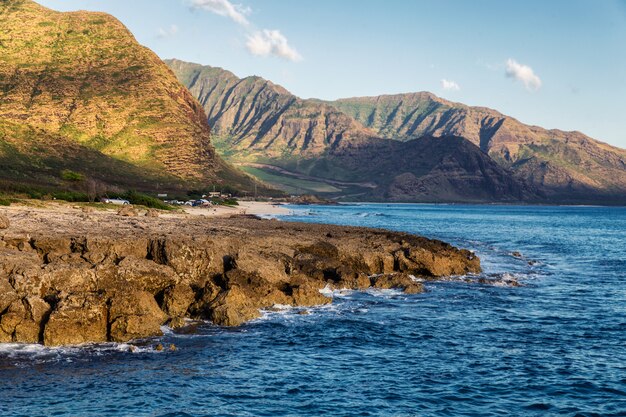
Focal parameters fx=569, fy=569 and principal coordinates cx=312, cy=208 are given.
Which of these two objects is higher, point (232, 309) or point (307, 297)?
point (232, 309)

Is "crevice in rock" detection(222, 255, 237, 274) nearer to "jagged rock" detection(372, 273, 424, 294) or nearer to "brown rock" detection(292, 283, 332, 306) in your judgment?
"brown rock" detection(292, 283, 332, 306)

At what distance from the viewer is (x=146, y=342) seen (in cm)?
2903

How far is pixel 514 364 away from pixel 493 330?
7153mm

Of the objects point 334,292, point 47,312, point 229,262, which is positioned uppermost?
point 229,262

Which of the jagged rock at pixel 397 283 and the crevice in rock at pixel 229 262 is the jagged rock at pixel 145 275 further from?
the jagged rock at pixel 397 283

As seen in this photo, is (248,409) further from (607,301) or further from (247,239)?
(607,301)

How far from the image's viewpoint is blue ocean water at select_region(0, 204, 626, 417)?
857 inches

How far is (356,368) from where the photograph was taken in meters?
26.7

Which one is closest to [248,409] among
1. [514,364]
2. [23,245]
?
[514,364]

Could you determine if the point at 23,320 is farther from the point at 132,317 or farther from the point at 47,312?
the point at 132,317

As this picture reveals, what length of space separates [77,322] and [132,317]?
8.76ft

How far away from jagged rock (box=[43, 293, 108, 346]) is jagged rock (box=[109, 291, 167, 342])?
0.55 metres

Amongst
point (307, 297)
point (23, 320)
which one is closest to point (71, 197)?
point (307, 297)

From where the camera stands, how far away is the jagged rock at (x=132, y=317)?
29297 millimetres
